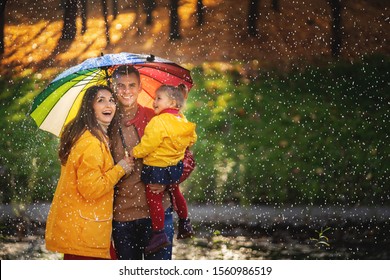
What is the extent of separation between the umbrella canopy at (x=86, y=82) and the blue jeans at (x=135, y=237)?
0.82m

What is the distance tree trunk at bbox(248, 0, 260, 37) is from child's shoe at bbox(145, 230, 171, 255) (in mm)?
1722

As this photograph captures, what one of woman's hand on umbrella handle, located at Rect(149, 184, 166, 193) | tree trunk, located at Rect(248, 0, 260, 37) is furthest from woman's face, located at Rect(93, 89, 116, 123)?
tree trunk, located at Rect(248, 0, 260, 37)

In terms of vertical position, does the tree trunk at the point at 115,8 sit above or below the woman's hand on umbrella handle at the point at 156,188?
above

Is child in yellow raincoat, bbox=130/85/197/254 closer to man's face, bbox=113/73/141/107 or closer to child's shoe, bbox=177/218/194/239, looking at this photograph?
man's face, bbox=113/73/141/107

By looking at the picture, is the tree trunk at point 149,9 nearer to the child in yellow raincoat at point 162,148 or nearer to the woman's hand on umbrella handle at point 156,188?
the child in yellow raincoat at point 162,148

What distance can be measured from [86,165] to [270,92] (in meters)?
1.58

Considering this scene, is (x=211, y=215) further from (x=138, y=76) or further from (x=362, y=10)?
(x=362, y=10)

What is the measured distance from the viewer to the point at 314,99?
6.32 meters

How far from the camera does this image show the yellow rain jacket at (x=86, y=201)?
5.70 m

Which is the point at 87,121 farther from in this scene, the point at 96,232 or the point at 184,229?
the point at 184,229

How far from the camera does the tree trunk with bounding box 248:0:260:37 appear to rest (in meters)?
6.28

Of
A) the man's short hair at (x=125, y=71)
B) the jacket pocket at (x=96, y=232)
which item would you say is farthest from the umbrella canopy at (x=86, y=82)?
the jacket pocket at (x=96, y=232)

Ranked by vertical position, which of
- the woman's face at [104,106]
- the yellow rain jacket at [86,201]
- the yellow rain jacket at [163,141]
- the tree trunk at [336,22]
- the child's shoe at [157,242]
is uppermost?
the tree trunk at [336,22]

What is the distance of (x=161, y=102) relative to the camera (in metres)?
5.70
